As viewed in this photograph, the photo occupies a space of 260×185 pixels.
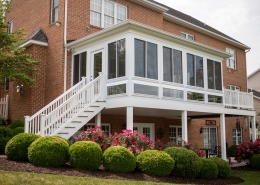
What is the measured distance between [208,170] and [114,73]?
549cm

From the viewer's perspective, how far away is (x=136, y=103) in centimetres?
1239

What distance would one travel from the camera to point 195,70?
15594 mm

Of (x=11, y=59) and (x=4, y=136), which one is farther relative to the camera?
(x=11, y=59)

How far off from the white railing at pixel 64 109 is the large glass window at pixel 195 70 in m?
4.61

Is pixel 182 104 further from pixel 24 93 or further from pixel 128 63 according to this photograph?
pixel 24 93

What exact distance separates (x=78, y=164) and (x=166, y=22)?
15.1 m

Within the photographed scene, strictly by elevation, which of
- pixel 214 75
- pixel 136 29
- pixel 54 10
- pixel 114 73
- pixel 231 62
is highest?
pixel 54 10

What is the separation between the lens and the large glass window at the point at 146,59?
12.9 meters

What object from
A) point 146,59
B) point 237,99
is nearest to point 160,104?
point 146,59

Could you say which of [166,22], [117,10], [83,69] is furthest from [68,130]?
[166,22]

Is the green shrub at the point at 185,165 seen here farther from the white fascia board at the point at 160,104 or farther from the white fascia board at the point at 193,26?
the white fascia board at the point at 193,26

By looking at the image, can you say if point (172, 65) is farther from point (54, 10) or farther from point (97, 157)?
point (54, 10)

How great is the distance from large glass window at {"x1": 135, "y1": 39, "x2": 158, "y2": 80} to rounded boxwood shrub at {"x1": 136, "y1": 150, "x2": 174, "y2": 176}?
13.0ft

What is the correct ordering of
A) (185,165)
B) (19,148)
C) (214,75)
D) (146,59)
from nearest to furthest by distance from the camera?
(19,148) → (185,165) → (146,59) → (214,75)
